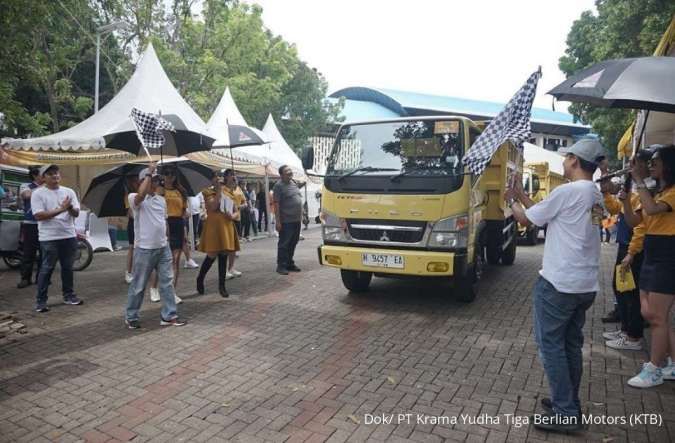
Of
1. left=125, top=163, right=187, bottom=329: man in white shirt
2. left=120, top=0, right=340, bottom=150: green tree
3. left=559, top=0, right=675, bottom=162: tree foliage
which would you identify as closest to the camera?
left=125, top=163, right=187, bottom=329: man in white shirt

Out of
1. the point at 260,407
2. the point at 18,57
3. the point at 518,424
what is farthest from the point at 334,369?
the point at 18,57

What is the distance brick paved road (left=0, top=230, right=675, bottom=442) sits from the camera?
10.6ft

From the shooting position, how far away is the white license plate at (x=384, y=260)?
5.73m

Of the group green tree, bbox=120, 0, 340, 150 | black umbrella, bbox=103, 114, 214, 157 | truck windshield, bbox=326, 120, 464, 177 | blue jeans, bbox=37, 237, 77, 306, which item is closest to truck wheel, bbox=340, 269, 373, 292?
A: truck windshield, bbox=326, 120, 464, 177

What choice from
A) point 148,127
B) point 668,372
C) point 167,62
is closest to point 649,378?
point 668,372

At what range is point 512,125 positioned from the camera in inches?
135

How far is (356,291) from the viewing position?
7.05 metres

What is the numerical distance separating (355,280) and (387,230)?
4.34 ft

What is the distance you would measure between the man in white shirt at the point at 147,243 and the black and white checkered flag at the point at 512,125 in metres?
3.53

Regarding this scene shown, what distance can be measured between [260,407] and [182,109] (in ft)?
27.7

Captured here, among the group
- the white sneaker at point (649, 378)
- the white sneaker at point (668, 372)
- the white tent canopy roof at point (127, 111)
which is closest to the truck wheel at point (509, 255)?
the white sneaker at point (668, 372)

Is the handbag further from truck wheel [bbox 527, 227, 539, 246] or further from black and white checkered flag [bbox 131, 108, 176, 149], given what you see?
truck wheel [bbox 527, 227, 539, 246]

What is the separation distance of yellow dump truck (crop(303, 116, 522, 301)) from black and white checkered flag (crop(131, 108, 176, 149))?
6.63ft

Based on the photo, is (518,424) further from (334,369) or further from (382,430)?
(334,369)
